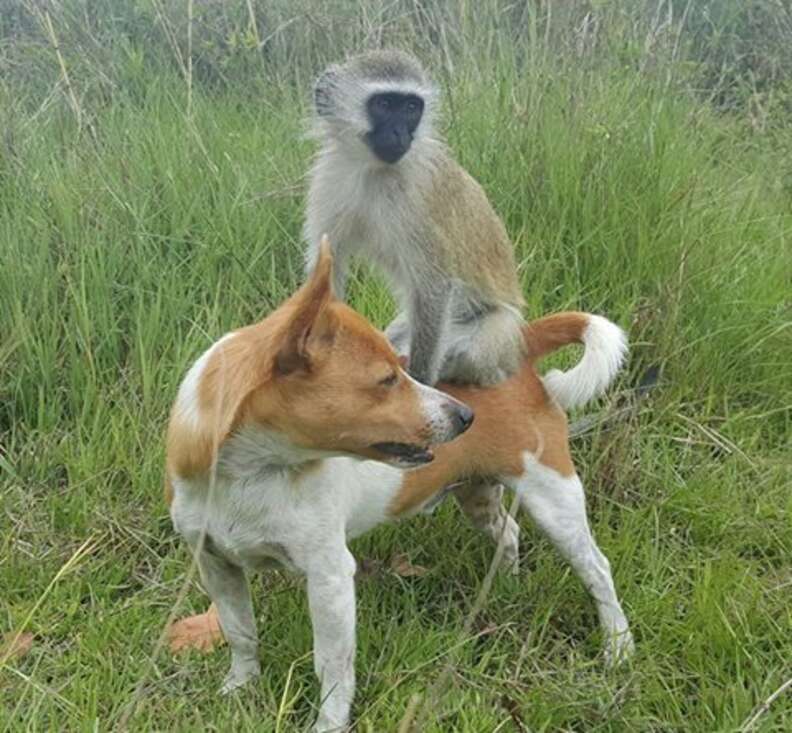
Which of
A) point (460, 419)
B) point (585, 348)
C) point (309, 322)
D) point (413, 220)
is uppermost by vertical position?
point (309, 322)

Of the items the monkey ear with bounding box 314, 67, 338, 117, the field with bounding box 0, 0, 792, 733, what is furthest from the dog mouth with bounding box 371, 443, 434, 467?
the monkey ear with bounding box 314, 67, 338, 117

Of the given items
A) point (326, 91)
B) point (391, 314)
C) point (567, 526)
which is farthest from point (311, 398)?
point (391, 314)

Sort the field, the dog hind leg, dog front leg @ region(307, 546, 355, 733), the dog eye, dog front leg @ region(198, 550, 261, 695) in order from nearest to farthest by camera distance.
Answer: the dog eye
dog front leg @ region(307, 546, 355, 733)
dog front leg @ region(198, 550, 261, 695)
the field
the dog hind leg

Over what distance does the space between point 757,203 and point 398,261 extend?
2617mm

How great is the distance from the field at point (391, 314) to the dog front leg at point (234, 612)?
9cm

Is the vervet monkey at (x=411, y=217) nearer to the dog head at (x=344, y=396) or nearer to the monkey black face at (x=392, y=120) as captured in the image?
the monkey black face at (x=392, y=120)

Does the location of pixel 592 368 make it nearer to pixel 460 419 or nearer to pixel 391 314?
pixel 460 419

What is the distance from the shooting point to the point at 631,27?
5828mm

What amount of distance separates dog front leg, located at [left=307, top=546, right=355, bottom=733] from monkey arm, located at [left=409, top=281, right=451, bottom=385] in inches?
39.5

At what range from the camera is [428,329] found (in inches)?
152

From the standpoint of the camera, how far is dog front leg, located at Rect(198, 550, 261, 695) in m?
3.04

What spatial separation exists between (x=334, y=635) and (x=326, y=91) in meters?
2.07

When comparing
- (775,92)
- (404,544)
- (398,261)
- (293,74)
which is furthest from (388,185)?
(775,92)

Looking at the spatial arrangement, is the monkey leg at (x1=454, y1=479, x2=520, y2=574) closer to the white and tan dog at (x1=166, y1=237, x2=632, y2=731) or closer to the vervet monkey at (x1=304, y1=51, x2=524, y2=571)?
the vervet monkey at (x1=304, y1=51, x2=524, y2=571)
